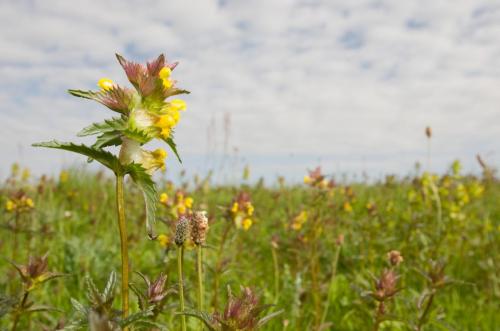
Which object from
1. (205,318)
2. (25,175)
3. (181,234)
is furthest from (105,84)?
(25,175)

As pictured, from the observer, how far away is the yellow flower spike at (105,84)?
1031 mm

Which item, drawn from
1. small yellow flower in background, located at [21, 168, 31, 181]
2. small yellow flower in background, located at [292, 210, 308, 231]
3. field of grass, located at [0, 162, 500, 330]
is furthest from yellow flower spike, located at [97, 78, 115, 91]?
small yellow flower in background, located at [21, 168, 31, 181]

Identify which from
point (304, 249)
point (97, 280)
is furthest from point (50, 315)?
point (304, 249)

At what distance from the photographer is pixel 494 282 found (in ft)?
12.1

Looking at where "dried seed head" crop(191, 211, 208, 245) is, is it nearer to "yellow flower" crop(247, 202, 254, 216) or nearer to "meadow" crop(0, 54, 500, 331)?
"meadow" crop(0, 54, 500, 331)

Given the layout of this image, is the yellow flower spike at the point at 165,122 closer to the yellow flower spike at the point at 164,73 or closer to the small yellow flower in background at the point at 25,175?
the yellow flower spike at the point at 164,73

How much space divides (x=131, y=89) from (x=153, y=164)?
0.60 feet

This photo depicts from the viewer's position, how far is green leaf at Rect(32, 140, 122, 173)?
3.07 feet

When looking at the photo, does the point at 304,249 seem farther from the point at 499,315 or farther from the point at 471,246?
the point at 471,246

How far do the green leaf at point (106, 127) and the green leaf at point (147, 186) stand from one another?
0.09m

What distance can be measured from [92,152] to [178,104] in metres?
0.24

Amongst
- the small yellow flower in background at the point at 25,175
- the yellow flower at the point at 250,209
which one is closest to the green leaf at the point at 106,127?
the yellow flower at the point at 250,209

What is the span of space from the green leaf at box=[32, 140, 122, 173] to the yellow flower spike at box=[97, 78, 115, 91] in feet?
0.49

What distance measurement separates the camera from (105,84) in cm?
103
